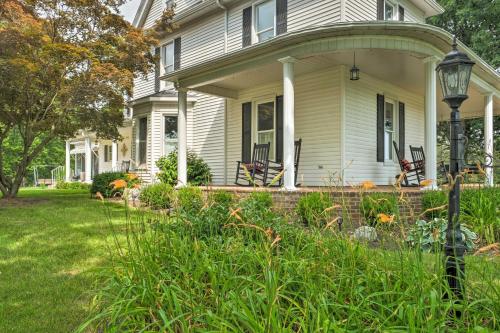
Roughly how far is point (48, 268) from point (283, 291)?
290 centimetres

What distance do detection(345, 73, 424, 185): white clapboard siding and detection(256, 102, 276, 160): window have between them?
6.63 feet

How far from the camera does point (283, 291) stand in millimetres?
1811

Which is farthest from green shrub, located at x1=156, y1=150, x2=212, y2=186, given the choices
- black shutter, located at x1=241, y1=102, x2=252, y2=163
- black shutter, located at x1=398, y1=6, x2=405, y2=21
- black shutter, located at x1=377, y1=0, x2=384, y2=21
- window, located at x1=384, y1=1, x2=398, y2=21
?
black shutter, located at x1=398, y1=6, x2=405, y2=21

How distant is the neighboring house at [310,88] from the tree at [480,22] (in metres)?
6.24

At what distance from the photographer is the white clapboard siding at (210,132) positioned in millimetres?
10820

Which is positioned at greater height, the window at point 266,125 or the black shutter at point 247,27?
the black shutter at point 247,27

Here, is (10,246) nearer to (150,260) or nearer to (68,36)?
(150,260)

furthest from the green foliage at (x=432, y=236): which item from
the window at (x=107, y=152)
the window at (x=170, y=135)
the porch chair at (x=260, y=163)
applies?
the window at (x=107, y=152)

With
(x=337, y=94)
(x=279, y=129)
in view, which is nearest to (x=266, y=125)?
(x=279, y=129)

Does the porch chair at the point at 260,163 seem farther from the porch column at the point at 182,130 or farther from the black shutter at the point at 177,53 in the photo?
the black shutter at the point at 177,53

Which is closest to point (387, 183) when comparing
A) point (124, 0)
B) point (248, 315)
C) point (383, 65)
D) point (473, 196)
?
point (383, 65)

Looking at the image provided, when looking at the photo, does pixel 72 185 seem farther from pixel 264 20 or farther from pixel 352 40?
pixel 352 40

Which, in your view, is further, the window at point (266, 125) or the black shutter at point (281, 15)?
the black shutter at point (281, 15)

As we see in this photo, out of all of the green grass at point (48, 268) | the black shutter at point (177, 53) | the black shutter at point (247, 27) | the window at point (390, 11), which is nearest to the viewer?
the green grass at point (48, 268)
